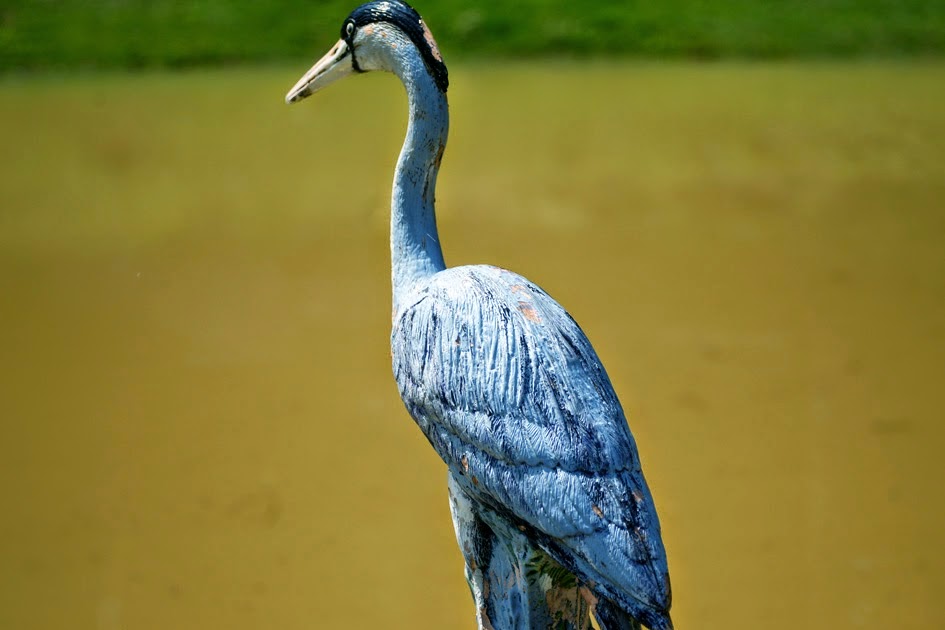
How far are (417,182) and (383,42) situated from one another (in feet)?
0.88

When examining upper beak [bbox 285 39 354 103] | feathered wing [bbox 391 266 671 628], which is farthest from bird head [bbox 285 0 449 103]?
feathered wing [bbox 391 266 671 628]

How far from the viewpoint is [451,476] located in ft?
7.64

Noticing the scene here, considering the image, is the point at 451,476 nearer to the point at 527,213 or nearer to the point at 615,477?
the point at 615,477

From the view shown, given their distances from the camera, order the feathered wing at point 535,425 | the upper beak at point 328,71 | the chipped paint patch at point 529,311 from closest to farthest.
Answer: the feathered wing at point 535,425 → the chipped paint patch at point 529,311 → the upper beak at point 328,71

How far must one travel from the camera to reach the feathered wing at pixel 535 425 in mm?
2082

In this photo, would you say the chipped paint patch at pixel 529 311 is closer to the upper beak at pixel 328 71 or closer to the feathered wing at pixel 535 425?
the feathered wing at pixel 535 425

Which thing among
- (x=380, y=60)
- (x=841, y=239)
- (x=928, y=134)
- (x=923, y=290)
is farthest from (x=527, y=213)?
(x=380, y=60)

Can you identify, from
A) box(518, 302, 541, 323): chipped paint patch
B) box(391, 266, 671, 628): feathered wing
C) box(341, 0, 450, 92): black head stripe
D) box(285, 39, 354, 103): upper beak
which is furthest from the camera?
box(285, 39, 354, 103): upper beak

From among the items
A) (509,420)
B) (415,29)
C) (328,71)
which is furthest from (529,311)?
(328,71)

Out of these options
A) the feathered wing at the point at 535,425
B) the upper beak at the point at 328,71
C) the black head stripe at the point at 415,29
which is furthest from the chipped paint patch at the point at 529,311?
the upper beak at the point at 328,71

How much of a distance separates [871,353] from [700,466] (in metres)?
1.00

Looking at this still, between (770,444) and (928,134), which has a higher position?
(928,134)

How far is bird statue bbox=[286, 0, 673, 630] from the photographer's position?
6.87 ft

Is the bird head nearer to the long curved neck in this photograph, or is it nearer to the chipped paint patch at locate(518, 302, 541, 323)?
the long curved neck
